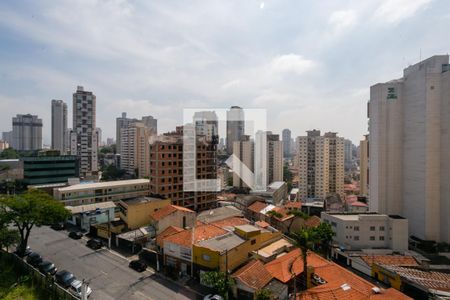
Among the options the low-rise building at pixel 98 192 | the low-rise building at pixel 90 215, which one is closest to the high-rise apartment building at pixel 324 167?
the low-rise building at pixel 98 192

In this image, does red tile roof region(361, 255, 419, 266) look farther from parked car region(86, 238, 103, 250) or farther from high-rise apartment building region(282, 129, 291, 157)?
high-rise apartment building region(282, 129, 291, 157)

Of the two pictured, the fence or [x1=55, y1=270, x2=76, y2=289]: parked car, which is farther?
[x1=55, y1=270, x2=76, y2=289]: parked car

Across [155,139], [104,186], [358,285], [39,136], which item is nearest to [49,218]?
[104,186]

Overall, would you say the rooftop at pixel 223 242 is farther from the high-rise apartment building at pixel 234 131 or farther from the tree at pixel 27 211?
the high-rise apartment building at pixel 234 131

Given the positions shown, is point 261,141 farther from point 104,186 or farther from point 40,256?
point 40,256

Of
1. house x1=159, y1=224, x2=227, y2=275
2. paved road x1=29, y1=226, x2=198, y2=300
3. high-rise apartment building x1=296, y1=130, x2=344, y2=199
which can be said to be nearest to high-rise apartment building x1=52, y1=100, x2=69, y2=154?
paved road x1=29, y1=226, x2=198, y2=300

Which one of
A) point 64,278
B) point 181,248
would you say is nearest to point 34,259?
point 64,278

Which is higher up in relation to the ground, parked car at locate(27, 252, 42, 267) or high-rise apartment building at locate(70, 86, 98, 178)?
high-rise apartment building at locate(70, 86, 98, 178)
